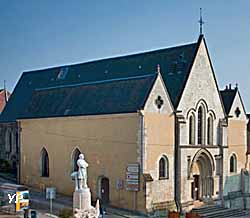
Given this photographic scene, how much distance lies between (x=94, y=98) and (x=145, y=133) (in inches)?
249

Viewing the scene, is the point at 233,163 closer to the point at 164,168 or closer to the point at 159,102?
the point at 164,168

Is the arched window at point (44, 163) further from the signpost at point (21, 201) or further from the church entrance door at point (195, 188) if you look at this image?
the church entrance door at point (195, 188)

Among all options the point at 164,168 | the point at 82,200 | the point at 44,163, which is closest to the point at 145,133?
the point at 164,168

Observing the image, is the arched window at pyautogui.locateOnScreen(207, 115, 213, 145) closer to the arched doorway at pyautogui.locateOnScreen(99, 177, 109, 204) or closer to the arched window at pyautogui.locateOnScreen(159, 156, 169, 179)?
the arched window at pyautogui.locateOnScreen(159, 156, 169, 179)

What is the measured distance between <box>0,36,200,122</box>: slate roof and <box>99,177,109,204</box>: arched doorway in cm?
635

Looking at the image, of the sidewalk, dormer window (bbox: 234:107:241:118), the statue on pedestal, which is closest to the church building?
dormer window (bbox: 234:107:241:118)

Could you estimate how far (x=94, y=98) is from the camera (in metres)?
35.0

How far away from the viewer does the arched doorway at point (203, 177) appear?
3562 centimetres

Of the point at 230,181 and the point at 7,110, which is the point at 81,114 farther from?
the point at 7,110

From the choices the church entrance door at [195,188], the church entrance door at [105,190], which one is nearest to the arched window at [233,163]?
A: the church entrance door at [195,188]

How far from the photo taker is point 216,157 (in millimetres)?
36656

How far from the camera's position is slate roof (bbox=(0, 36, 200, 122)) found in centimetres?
3516

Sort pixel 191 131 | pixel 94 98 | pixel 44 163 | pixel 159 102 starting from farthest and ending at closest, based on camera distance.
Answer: pixel 44 163 < pixel 94 98 < pixel 191 131 < pixel 159 102

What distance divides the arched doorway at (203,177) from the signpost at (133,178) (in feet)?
21.8
